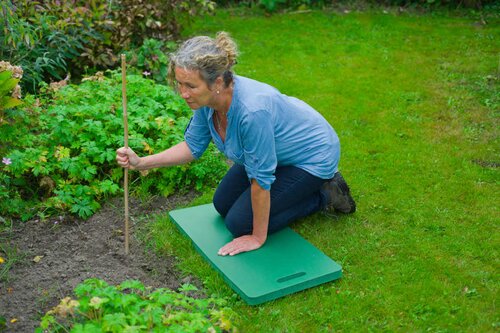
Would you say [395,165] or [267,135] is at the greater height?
[267,135]

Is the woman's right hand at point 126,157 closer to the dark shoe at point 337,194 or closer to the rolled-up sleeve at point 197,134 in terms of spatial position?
the rolled-up sleeve at point 197,134

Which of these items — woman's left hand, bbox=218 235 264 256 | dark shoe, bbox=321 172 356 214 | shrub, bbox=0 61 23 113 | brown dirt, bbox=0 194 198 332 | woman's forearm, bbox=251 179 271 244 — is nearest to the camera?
brown dirt, bbox=0 194 198 332

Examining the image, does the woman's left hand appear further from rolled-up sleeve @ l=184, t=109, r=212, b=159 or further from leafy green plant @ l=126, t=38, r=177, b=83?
leafy green plant @ l=126, t=38, r=177, b=83

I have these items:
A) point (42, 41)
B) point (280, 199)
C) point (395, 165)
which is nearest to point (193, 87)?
point (280, 199)

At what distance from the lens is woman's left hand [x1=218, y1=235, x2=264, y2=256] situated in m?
3.47

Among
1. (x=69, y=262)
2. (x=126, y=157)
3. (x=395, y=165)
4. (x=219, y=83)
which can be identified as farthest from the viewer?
(x=395, y=165)

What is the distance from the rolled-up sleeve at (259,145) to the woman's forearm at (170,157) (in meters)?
0.56

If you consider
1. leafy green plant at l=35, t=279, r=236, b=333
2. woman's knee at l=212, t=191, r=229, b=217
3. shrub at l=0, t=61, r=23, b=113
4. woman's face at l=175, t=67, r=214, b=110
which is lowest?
woman's knee at l=212, t=191, r=229, b=217

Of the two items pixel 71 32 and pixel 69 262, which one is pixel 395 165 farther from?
pixel 71 32

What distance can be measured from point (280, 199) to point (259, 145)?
21.6 inches

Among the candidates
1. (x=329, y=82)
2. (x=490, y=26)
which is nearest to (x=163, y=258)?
(x=329, y=82)

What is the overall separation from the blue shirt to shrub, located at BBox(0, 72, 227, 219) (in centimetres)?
69

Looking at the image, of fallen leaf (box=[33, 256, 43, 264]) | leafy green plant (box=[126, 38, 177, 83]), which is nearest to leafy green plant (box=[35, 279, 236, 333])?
fallen leaf (box=[33, 256, 43, 264])

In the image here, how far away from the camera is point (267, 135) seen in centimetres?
316
